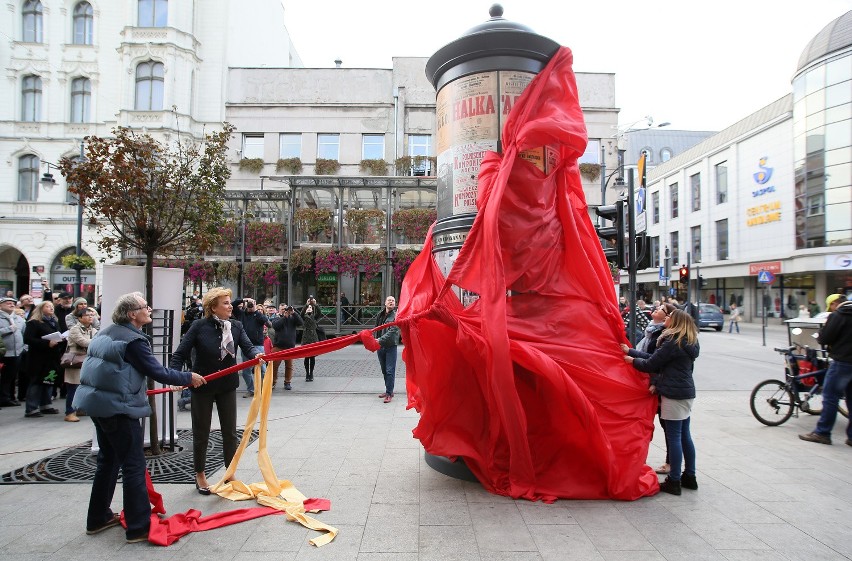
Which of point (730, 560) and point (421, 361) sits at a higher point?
point (421, 361)

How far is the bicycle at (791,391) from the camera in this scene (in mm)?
7266

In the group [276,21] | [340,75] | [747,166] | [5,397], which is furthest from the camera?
[276,21]

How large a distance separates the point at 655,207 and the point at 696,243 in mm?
7346

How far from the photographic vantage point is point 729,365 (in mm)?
13625

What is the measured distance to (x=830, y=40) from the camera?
92.6 ft

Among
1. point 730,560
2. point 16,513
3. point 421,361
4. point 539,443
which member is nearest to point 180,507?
point 16,513

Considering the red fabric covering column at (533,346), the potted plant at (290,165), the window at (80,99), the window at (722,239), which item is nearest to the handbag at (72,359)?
the red fabric covering column at (533,346)

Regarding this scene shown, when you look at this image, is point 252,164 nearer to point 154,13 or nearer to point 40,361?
point 154,13

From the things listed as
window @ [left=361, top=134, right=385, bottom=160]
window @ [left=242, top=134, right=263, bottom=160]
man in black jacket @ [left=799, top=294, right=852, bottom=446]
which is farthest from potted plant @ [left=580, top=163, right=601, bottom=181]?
man in black jacket @ [left=799, top=294, right=852, bottom=446]

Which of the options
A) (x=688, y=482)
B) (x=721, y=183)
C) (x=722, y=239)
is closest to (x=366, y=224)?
(x=688, y=482)

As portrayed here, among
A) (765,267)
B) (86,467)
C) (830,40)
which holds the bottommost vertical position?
(86,467)

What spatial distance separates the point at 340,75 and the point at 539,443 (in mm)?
26592

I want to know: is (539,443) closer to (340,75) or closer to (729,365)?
(729,365)

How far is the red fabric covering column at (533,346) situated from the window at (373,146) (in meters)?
23.1
